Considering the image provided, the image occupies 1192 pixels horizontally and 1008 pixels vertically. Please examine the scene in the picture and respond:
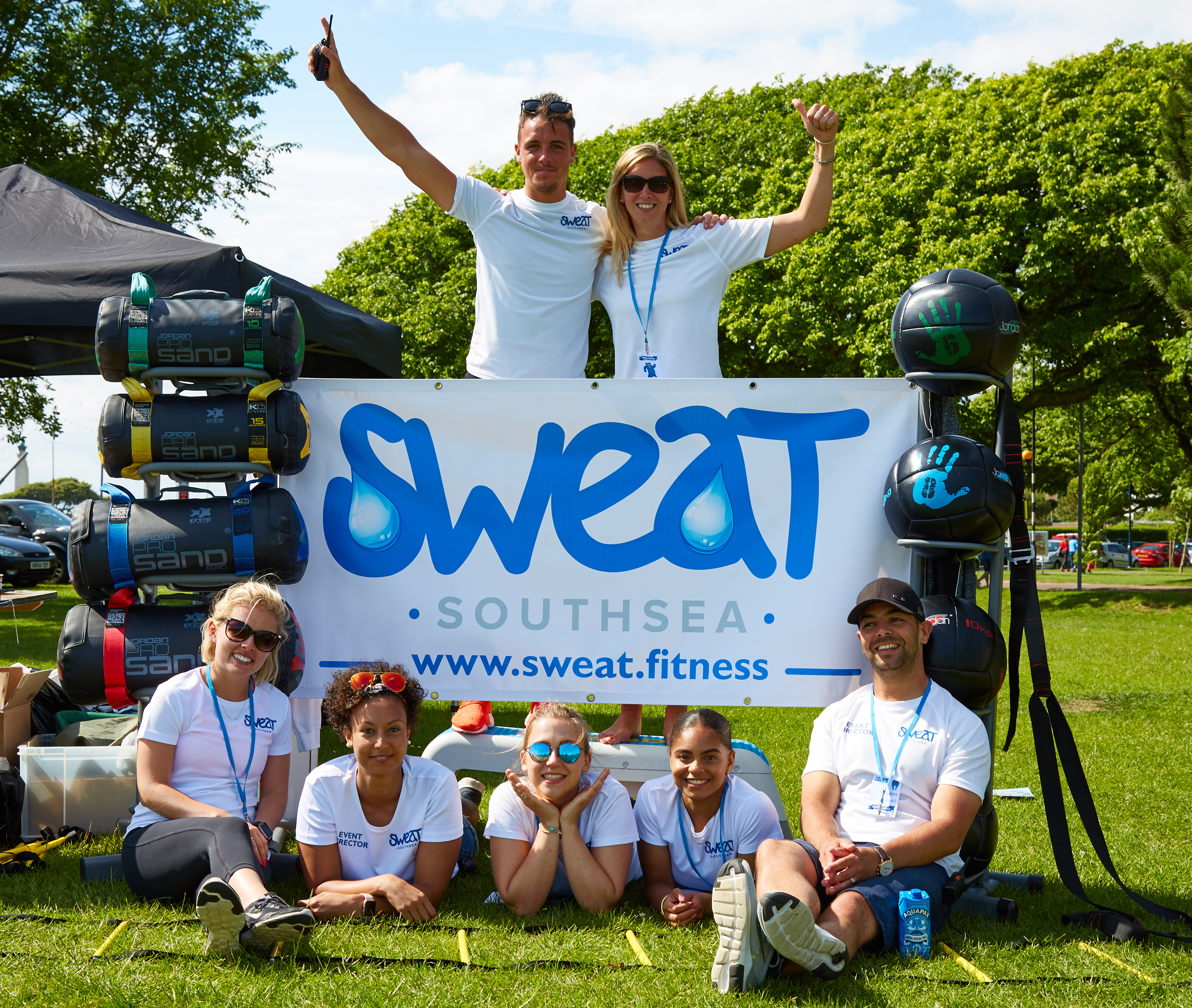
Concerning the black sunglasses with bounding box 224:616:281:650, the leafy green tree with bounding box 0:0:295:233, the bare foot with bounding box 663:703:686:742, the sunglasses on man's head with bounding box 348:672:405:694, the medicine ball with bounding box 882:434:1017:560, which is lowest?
the bare foot with bounding box 663:703:686:742

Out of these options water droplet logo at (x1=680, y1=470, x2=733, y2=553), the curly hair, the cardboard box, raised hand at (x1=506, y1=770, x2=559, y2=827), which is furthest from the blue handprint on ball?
the cardboard box

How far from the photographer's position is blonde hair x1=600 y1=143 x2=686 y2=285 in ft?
14.6

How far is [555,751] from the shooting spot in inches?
137

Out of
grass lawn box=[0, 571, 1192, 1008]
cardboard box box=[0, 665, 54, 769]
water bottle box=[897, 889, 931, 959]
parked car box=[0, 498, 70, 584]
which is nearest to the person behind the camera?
grass lawn box=[0, 571, 1192, 1008]

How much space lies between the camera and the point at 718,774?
352 cm

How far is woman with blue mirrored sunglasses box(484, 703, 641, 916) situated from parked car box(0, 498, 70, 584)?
19795 mm

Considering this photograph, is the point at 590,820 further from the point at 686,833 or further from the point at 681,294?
the point at 681,294

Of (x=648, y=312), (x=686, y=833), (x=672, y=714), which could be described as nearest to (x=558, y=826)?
(x=686, y=833)

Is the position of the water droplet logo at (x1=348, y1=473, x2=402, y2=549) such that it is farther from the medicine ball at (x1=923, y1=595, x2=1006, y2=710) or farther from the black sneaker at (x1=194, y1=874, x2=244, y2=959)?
the medicine ball at (x1=923, y1=595, x2=1006, y2=710)

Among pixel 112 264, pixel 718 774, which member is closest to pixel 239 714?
pixel 718 774

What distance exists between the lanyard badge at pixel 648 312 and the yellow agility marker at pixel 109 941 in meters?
2.83

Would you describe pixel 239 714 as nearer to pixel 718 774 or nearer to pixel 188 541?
pixel 188 541

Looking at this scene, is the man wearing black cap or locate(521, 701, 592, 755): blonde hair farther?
locate(521, 701, 592, 755): blonde hair

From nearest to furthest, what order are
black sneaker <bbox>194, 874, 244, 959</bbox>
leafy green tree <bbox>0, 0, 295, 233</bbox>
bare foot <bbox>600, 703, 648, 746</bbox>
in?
black sneaker <bbox>194, 874, 244, 959</bbox> → bare foot <bbox>600, 703, 648, 746</bbox> → leafy green tree <bbox>0, 0, 295, 233</bbox>
